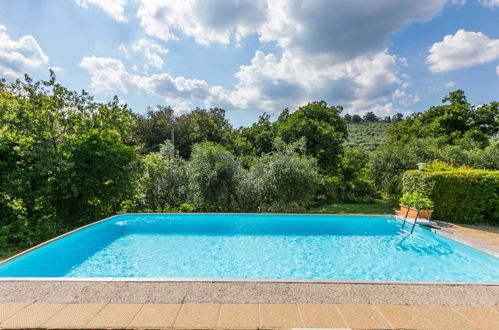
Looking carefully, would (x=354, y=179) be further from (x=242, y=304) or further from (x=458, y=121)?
(x=242, y=304)

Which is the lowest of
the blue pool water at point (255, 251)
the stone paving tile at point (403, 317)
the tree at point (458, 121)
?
the blue pool water at point (255, 251)

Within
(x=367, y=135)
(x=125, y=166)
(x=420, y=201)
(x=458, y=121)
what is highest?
(x=367, y=135)

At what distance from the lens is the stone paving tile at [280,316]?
2.71 m

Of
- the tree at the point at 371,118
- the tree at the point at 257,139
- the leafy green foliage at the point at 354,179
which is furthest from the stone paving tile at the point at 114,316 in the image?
the tree at the point at 371,118

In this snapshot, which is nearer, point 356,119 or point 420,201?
point 420,201

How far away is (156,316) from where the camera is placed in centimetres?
283

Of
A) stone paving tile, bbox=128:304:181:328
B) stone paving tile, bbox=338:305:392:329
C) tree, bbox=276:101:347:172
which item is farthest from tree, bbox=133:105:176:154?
stone paving tile, bbox=338:305:392:329

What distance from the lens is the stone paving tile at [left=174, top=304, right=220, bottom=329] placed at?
2.68 meters

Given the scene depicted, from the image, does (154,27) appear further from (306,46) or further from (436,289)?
(436,289)

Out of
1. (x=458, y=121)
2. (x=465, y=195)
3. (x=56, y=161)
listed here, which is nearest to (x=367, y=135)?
(x=458, y=121)

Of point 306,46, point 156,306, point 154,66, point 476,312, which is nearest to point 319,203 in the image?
point 306,46

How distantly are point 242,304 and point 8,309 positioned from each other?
8.90ft

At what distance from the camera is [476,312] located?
9.89ft

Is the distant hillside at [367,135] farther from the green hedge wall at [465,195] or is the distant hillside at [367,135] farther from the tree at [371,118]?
the green hedge wall at [465,195]
